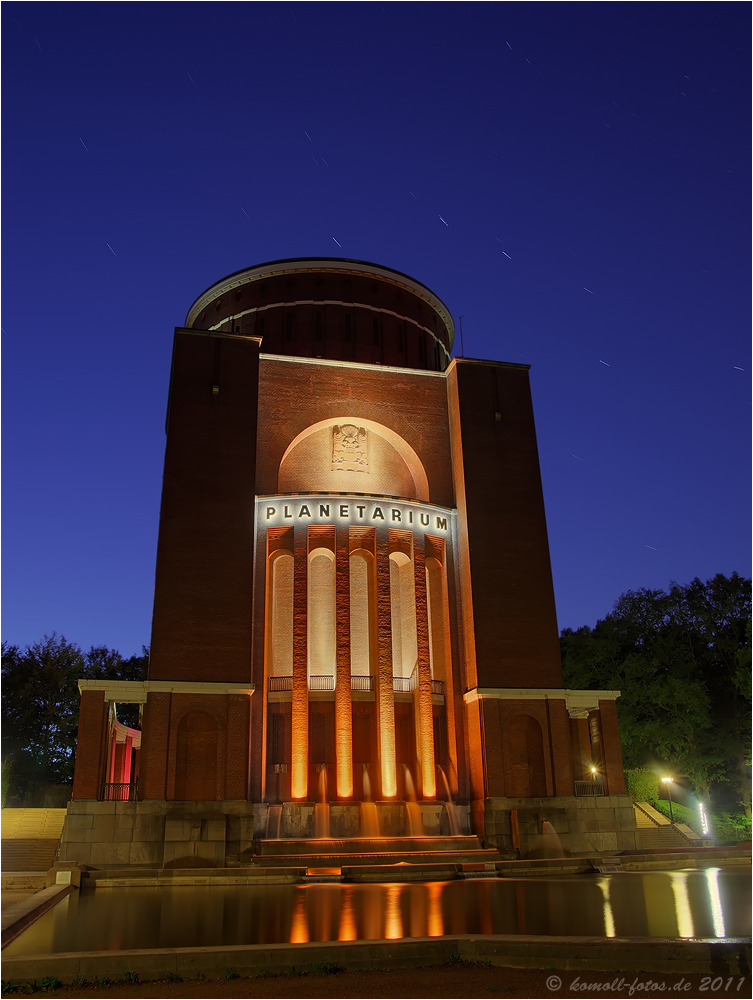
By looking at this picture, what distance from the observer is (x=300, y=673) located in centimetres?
2553

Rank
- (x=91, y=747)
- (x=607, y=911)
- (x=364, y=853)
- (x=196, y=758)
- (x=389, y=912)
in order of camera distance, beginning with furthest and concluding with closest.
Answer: (x=196, y=758) → (x=91, y=747) → (x=364, y=853) → (x=389, y=912) → (x=607, y=911)

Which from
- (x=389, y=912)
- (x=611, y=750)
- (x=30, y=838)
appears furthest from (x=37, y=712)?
(x=389, y=912)

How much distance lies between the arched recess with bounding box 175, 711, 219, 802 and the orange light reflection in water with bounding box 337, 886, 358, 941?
31.4 feet

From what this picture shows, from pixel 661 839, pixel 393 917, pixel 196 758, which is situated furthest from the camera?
pixel 661 839

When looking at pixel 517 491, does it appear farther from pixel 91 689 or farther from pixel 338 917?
pixel 338 917

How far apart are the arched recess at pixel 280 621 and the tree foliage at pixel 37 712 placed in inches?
759

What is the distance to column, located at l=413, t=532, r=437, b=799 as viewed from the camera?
83.0 feet

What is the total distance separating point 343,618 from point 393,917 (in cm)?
1515

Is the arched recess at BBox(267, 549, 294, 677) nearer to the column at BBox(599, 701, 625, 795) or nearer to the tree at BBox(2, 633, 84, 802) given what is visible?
the column at BBox(599, 701, 625, 795)

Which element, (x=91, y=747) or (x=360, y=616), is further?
(x=360, y=616)

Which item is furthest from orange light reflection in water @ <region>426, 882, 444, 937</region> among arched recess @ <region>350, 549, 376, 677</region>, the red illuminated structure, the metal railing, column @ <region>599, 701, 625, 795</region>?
arched recess @ <region>350, 549, 376, 677</region>

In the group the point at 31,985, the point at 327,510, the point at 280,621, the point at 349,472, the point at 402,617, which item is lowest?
the point at 31,985

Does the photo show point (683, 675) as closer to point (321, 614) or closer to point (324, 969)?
point (321, 614)

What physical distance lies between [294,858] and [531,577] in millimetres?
12172
